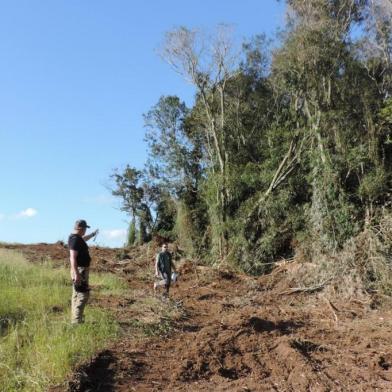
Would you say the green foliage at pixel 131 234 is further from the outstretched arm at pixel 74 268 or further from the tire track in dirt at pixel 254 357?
the outstretched arm at pixel 74 268

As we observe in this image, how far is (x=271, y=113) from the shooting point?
84.7 feet

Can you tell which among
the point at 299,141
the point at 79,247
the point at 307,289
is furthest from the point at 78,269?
the point at 299,141

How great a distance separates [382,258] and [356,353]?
17.9ft

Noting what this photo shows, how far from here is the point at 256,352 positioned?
297 inches

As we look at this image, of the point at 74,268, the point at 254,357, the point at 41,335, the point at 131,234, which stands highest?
the point at 131,234

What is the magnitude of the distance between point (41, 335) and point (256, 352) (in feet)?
10.1

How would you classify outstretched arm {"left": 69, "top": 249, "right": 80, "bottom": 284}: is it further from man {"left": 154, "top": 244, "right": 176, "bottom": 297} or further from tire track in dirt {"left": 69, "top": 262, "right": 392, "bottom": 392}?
man {"left": 154, "top": 244, "right": 176, "bottom": 297}

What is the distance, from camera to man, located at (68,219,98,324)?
26.1ft

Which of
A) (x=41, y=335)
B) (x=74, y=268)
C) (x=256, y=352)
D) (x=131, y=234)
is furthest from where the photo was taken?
(x=131, y=234)

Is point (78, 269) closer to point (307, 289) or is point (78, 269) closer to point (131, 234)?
point (307, 289)

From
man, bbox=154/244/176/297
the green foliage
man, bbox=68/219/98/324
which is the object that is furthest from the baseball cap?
the green foliage

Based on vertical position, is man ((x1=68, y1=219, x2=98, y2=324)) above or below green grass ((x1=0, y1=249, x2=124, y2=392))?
above

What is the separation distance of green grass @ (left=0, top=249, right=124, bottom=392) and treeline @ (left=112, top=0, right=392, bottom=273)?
840 centimetres

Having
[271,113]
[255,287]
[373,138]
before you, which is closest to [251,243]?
[255,287]
